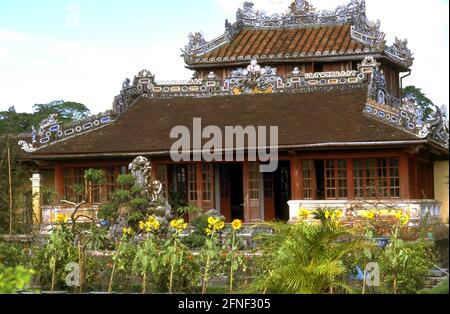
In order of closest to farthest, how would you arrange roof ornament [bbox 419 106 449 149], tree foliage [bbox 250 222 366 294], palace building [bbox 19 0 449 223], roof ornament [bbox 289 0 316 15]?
tree foliage [bbox 250 222 366 294] → roof ornament [bbox 419 106 449 149] → palace building [bbox 19 0 449 223] → roof ornament [bbox 289 0 316 15]

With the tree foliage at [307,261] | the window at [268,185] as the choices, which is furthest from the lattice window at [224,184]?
the tree foliage at [307,261]

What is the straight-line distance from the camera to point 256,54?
89.7 feet

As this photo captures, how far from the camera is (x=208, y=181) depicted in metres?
23.3

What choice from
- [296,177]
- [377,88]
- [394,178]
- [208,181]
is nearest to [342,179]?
[296,177]

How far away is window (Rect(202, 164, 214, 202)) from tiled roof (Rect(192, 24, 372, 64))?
17.6 ft

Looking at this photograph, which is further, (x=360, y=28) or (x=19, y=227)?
(x=360, y=28)

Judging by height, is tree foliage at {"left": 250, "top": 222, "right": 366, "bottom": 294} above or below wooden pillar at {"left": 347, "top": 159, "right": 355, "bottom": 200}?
below

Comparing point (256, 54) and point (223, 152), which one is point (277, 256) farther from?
point (256, 54)

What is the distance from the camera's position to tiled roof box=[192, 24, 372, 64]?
87.9 ft

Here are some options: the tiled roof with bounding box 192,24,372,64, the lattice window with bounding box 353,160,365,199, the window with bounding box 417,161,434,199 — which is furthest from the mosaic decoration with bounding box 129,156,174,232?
the tiled roof with bounding box 192,24,372,64

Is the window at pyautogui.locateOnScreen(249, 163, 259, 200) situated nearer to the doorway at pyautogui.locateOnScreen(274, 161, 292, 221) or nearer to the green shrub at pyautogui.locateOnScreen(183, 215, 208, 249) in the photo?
the doorway at pyautogui.locateOnScreen(274, 161, 292, 221)

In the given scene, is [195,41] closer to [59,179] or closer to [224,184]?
[224,184]

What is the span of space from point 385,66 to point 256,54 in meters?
4.16
